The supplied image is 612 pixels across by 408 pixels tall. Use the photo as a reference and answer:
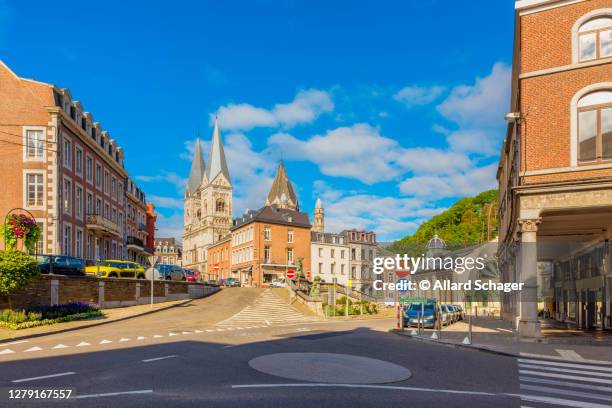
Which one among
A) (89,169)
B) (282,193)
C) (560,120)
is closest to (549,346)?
(560,120)

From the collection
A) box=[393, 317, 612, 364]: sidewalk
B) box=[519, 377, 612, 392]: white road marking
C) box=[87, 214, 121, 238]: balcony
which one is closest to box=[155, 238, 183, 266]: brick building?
box=[87, 214, 121, 238]: balcony

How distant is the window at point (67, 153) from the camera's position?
1631 inches

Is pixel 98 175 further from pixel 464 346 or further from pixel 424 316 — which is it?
pixel 464 346

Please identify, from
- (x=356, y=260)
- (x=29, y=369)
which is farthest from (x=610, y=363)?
(x=356, y=260)

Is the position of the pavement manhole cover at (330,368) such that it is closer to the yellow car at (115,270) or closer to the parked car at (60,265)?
the parked car at (60,265)

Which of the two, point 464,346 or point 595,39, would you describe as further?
point 595,39

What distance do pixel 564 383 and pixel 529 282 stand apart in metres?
9.18

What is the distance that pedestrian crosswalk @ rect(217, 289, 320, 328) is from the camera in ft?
111

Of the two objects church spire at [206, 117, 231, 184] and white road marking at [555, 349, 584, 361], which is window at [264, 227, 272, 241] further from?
white road marking at [555, 349, 584, 361]

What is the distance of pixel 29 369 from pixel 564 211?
60.7 ft

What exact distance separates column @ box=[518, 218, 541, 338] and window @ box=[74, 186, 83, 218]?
3603 centimetres

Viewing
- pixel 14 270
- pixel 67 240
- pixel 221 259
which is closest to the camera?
pixel 14 270

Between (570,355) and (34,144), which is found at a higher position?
(34,144)

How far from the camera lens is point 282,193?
140625 millimetres
